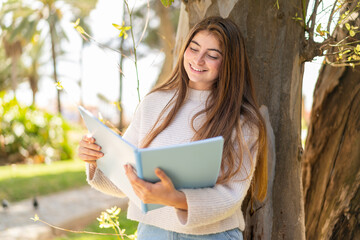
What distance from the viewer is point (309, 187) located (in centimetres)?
314

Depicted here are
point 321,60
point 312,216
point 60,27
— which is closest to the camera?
point 321,60

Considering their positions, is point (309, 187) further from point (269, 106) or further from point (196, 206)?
point (196, 206)

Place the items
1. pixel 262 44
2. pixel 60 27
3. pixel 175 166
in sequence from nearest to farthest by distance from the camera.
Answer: pixel 175 166
pixel 262 44
pixel 60 27

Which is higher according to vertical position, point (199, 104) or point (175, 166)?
point (199, 104)

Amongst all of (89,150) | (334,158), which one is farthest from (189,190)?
(334,158)

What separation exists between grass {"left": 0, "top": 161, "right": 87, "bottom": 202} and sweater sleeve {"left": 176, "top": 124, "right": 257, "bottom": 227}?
596 cm

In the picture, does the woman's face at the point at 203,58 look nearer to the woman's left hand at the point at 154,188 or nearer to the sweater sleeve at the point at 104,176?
the sweater sleeve at the point at 104,176

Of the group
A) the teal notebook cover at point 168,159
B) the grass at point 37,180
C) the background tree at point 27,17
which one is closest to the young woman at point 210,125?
the teal notebook cover at point 168,159

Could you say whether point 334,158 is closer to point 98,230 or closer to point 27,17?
point 98,230

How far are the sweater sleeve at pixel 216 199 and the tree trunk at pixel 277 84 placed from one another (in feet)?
2.15

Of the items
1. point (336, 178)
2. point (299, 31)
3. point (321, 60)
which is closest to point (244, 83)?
point (299, 31)

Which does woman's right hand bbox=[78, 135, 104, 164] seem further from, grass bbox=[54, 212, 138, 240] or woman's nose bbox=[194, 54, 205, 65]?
grass bbox=[54, 212, 138, 240]

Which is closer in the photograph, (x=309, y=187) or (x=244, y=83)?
(x=244, y=83)

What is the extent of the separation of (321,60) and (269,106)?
562 mm
